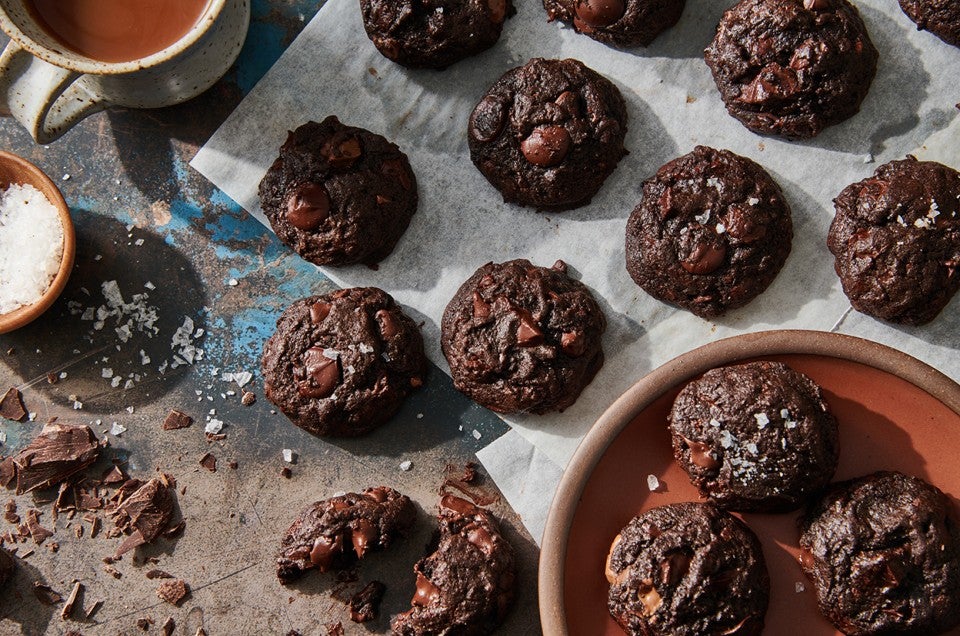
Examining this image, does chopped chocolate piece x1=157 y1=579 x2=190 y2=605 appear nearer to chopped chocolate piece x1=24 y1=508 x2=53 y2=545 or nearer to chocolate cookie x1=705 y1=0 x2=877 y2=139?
chopped chocolate piece x1=24 y1=508 x2=53 y2=545

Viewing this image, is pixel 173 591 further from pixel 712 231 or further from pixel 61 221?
pixel 712 231

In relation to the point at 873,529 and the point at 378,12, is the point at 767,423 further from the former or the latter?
the point at 378,12

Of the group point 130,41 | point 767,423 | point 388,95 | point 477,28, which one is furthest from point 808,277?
point 130,41

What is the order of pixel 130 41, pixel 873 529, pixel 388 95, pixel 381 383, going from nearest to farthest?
pixel 873 529
pixel 130 41
pixel 381 383
pixel 388 95

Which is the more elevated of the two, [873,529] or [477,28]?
[477,28]

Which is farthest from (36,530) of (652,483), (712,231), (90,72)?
(712,231)

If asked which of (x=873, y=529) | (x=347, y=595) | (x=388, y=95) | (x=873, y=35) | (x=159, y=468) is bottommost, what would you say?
(x=347, y=595)

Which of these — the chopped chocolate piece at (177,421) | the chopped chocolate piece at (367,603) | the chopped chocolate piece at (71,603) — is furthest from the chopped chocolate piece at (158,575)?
the chopped chocolate piece at (367,603)
